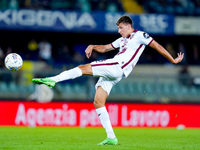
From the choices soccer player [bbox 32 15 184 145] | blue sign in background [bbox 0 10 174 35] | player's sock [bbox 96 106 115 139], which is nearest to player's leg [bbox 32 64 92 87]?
soccer player [bbox 32 15 184 145]

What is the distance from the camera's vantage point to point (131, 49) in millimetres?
7488

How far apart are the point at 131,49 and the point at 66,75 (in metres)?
1.24

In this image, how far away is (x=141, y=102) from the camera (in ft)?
49.4

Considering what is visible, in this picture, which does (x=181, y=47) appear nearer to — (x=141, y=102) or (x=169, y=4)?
(x=169, y=4)

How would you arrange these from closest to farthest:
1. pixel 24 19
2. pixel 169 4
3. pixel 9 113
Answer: pixel 9 113, pixel 24 19, pixel 169 4

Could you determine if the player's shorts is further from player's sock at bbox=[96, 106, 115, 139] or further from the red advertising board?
the red advertising board

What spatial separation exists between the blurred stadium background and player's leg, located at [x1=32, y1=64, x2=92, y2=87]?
25.2 feet

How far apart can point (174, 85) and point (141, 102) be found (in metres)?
1.25

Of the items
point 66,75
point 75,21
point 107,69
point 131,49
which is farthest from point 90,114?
point 66,75

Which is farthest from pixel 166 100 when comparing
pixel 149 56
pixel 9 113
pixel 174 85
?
pixel 149 56

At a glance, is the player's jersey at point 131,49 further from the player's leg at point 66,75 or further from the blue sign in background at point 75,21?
the blue sign in background at point 75,21

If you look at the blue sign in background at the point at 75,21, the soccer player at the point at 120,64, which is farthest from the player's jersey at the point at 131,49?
the blue sign in background at the point at 75,21

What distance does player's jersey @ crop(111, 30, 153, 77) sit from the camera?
290 inches

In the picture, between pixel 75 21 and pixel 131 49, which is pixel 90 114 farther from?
pixel 131 49
